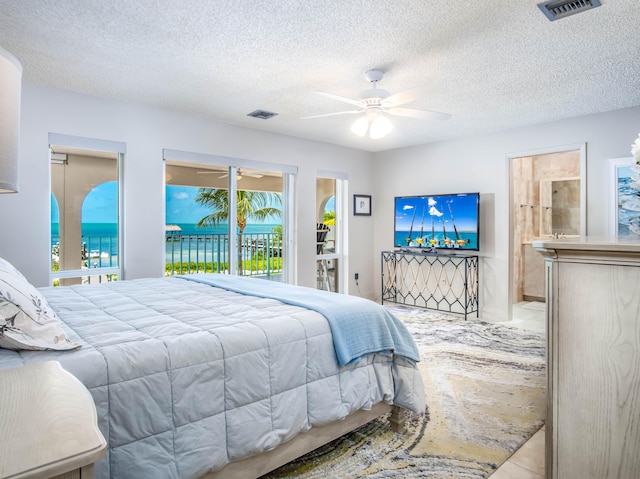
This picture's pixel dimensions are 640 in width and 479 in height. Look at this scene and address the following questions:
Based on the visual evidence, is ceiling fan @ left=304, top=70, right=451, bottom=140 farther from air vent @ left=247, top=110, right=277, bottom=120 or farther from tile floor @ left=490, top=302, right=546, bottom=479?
tile floor @ left=490, top=302, right=546, bottom=479

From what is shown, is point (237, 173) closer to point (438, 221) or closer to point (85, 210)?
point (85, 210)

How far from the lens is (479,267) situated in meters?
5.25

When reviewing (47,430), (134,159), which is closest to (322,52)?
(134,159)

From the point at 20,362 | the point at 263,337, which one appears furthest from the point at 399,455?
the point at 20,362

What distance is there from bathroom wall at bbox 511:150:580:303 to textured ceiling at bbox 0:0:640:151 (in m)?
2.04

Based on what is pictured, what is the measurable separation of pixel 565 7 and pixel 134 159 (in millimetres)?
3653

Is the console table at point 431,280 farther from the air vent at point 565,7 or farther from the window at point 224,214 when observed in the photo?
the air vent at point 565,7

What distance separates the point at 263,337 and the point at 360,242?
4.56 metres

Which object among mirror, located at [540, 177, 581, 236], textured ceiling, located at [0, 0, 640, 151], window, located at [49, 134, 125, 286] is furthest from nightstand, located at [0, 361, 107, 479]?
mirror, located at [540, 177, 581, 236]

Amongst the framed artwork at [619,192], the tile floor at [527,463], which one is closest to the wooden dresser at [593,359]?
the tile floor at [527,463]

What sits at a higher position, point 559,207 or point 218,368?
point 559,207

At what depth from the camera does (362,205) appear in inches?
246

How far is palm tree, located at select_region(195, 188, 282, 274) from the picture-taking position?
4670mm

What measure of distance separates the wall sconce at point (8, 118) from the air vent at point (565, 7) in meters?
2.44
